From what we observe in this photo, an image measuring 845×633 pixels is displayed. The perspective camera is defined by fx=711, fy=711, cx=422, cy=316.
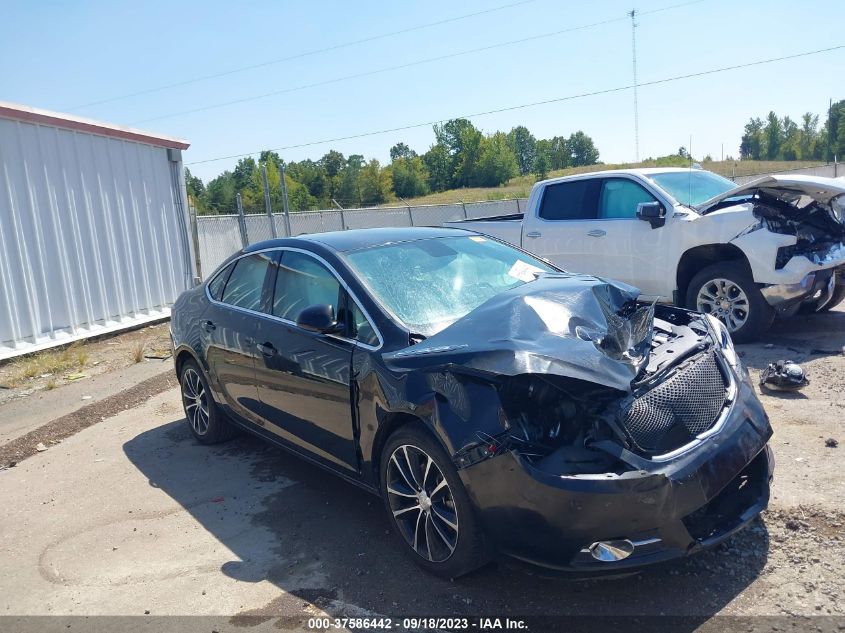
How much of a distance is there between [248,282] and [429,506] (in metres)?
2.61

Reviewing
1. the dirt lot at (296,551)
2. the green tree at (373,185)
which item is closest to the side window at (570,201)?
the dirt lot at (296,551)

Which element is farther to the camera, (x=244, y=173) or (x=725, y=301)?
(x=244, y=173)

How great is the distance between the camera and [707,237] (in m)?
7.61

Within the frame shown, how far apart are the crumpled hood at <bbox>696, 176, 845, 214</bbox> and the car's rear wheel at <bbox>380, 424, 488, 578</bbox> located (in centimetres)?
523

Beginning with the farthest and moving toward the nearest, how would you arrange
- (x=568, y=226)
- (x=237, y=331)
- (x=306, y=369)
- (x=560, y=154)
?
(x=560, y=154) → (x=568, y=226) → (x=237, y=331) → (x=306, y=369)

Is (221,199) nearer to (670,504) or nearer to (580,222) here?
(580,222)

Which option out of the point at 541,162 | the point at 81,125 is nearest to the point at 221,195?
the point at 541,162

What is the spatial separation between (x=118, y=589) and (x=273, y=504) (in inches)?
43.6

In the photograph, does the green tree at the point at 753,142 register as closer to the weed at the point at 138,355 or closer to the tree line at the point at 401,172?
the tree line at the point at 401,172

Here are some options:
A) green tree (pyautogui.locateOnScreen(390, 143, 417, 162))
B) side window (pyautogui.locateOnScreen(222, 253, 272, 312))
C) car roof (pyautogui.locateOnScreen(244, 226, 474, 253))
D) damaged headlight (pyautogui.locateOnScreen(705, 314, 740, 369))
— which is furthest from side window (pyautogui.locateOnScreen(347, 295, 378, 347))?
green tree (pyautogui.locateOnScreen(390, 143, 417, 162))

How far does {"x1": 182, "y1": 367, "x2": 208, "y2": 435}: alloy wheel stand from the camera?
5910mm

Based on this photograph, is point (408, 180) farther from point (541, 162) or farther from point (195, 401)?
point (195, 401)

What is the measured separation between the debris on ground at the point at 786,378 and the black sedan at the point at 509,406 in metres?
2.06

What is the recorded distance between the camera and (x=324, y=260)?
14.9 feet
